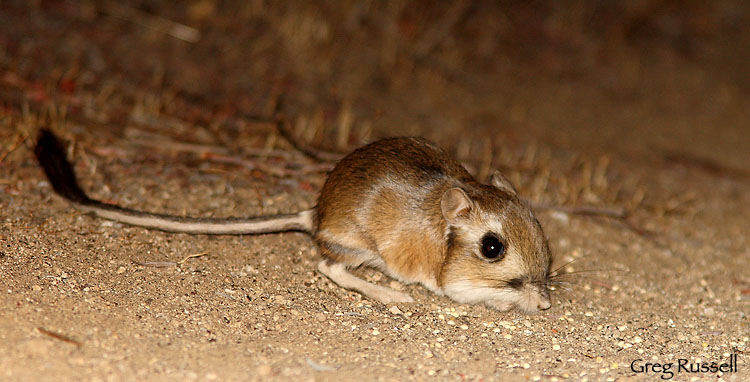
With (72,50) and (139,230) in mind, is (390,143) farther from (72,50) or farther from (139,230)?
(72,50)

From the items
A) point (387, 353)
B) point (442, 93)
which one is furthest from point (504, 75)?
point (387, 353)

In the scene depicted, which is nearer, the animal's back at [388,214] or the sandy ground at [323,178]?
the sandy ground at [323,178]

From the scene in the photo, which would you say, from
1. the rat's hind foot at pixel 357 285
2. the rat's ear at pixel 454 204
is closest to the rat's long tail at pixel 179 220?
the rat's hind foot at pixel 357 285

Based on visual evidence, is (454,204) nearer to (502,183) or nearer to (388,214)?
(388,214)

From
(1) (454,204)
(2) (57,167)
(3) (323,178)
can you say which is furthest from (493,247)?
(2) (57,167)

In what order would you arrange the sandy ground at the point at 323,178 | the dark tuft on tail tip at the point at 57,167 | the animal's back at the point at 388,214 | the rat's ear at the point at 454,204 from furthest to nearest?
the dark tuft on tail tip at the point at 57,167, the animal's back at the point at 388,214, the rat's ear at the point at 454,204, the sandy ground at the point at 323,178

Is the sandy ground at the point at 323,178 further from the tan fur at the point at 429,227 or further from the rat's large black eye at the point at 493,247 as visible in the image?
the rat's large black eye at the point at 493,247

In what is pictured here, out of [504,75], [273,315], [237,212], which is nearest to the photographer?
[273,315]

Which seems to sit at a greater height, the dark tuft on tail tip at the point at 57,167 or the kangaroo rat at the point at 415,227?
the kangaroo rat at the point at 415,227
